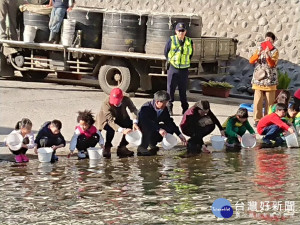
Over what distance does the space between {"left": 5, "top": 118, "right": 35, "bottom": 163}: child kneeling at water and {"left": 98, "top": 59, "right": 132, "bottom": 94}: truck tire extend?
6.10 meters

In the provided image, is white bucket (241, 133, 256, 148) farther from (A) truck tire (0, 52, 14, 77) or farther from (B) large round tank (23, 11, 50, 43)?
(A) truck tire (0, 52, 14, 77)

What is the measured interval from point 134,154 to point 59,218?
165 inches

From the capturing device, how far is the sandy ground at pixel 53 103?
15.5 m

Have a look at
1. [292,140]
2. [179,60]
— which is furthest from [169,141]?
[179,60]

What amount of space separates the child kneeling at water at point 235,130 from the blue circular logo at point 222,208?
3874 mm

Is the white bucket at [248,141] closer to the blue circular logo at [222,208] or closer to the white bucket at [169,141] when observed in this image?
the white bucket at [169,141]

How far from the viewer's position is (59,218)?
979 cm

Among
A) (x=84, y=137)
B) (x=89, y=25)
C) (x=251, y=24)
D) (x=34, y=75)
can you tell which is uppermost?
A: (x=251, y=24)

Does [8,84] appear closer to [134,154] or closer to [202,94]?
[202,94]

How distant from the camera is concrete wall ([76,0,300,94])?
21.1 meters

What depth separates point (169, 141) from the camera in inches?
544

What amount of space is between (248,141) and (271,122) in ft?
2.03

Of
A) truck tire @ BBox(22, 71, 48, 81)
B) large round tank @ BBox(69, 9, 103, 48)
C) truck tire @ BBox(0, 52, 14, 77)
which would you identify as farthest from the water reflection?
truck tire @ BBox(22, 71, 48, 81)

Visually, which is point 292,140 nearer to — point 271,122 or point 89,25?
point 271,122
